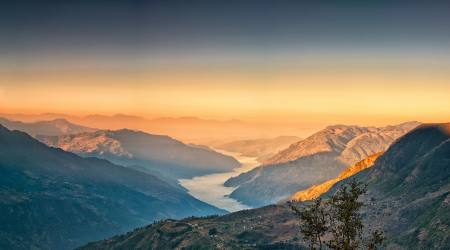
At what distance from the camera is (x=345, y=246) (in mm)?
111750

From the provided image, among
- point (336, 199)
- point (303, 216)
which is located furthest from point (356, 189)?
point (303, 216)

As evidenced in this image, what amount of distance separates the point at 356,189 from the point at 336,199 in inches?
182

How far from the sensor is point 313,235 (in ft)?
386

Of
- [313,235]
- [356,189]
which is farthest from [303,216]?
[356,189]

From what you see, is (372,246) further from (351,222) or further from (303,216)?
(303,216)

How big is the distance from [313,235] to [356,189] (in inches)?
505

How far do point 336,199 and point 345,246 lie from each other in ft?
30.8

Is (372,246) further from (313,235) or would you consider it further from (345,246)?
(313,235)

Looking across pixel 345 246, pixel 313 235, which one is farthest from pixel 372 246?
pixel 313 235

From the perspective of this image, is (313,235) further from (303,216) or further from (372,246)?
(372,246)

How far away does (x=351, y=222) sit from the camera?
114875mm

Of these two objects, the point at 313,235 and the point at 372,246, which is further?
the point at 313,235

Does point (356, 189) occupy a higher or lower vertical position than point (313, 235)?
higher

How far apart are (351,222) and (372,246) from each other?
6.60 meters
